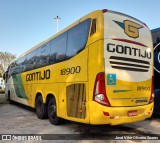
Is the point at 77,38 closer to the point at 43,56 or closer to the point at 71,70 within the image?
the point at 71,70

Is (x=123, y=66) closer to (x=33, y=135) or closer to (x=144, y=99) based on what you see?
(x=144, y=99)

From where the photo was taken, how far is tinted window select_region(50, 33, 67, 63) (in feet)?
27.2

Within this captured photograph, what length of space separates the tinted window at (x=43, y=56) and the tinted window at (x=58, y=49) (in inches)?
20.5

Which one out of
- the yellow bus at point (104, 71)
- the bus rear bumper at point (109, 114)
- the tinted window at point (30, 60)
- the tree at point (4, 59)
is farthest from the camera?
the tree at point (4, 59)

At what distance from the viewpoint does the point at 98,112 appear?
6.19 m

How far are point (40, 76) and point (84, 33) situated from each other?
3860 millimetres

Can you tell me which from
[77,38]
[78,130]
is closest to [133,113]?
[78,130]

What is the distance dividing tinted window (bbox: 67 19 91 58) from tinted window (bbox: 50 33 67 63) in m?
0.40

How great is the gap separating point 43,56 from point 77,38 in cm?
325

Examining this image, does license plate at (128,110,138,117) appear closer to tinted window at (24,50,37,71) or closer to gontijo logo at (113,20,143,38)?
gontijo logo at (113,20,143,38)

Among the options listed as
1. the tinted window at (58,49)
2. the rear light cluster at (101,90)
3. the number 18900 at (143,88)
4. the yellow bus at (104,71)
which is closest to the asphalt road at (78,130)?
the yellow bus at (104,71)

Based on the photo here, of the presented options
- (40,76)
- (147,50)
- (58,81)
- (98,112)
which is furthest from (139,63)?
(40,76)

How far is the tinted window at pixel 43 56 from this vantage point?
981 cm

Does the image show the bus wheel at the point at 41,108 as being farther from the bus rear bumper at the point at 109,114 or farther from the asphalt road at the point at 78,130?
the bus rear bumper at the point at 109,114
